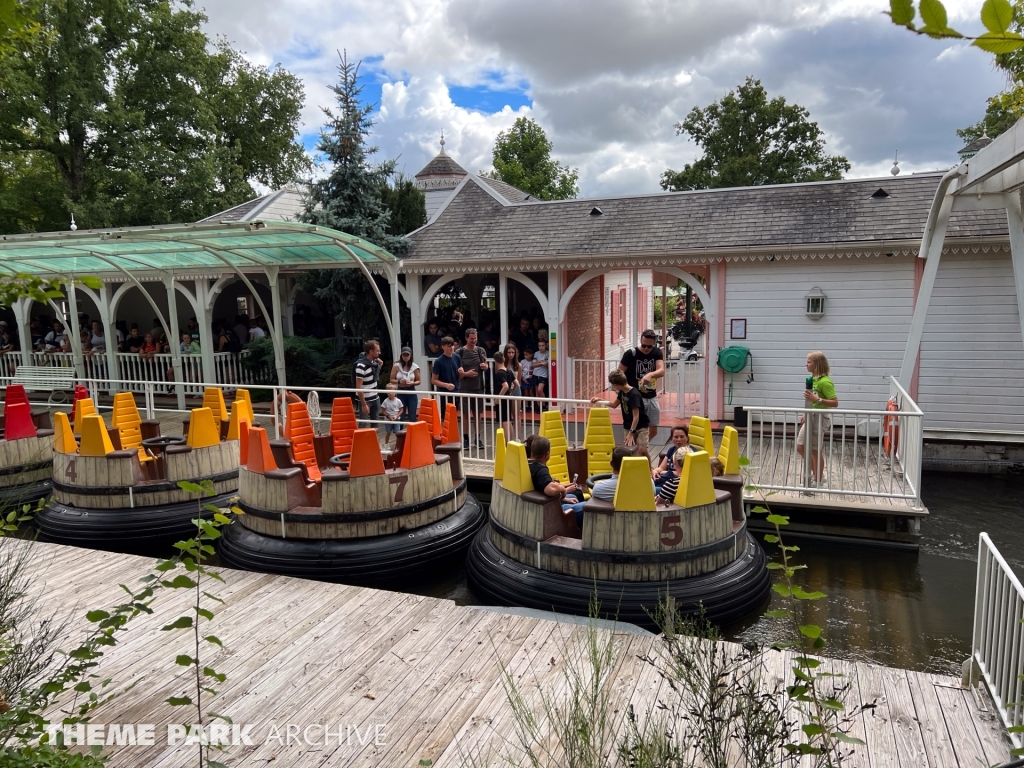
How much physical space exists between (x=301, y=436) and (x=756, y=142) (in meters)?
30.8

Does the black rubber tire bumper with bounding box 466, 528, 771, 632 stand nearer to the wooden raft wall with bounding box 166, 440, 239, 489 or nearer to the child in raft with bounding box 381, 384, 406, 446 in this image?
the wooden raft wall with bounding box 166, 440, 239, 489

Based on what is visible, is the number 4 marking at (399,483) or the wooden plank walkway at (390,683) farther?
the number 4 marking at (399,483)

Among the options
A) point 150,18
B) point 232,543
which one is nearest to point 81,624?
point 232,543

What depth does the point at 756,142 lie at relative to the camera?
107ft

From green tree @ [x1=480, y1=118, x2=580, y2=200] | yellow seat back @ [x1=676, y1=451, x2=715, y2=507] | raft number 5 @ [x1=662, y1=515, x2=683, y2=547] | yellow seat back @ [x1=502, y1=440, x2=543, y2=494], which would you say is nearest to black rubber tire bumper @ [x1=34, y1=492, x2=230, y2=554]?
yellow seat back @ [x1=502, y1=440, x2=543, y2=494]

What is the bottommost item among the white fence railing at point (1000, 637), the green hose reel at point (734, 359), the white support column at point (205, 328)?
the white fence railing at point (1000, 637)

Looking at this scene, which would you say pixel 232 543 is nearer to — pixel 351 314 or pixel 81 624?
pixel 81 624

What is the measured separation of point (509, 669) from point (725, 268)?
810 centimetres

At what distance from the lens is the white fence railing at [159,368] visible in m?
14.8

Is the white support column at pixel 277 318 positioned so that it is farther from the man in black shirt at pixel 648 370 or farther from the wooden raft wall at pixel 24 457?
the man in black shirt at pixel 648 370

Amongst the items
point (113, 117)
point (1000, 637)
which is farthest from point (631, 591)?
point (113, 117)

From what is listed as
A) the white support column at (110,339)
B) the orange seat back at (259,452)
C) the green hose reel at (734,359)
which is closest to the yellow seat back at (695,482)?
the orange seat back at (259,452)

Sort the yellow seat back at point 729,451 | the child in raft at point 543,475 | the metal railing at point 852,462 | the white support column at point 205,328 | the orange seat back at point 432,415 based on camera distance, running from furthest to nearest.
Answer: the white support column at point 205,328 → the orange seat back at point 432,415 → the metal railing at point 852,462 → the yellow seat back at point 729,451 → the child in raft at point 543,475

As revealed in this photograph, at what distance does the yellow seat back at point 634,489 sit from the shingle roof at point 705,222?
639cm
